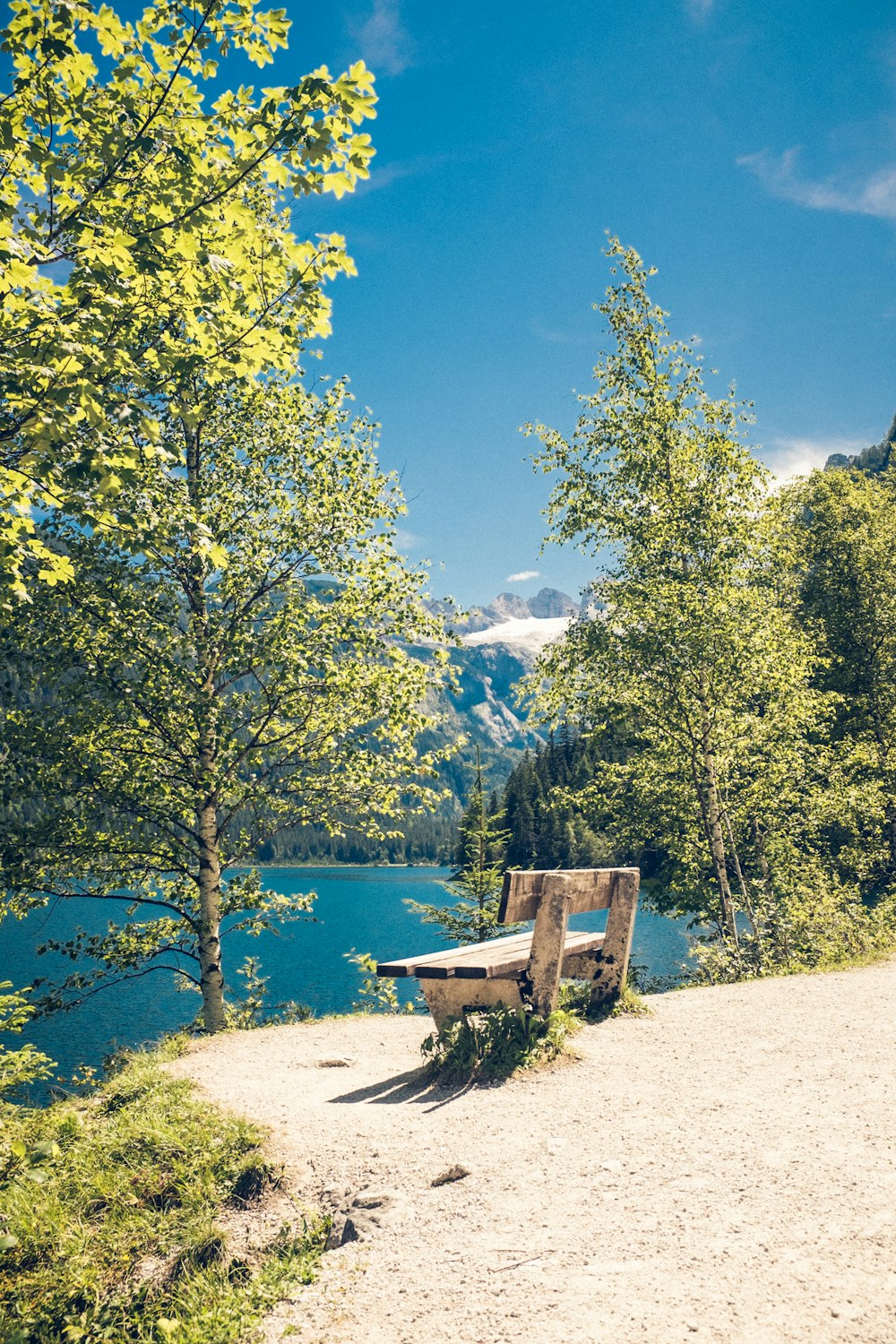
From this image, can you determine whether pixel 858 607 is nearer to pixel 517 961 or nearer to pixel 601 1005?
pixel 601 1005

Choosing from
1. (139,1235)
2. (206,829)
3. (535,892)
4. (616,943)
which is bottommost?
(139,1235)

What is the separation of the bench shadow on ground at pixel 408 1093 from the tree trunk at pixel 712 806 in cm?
889

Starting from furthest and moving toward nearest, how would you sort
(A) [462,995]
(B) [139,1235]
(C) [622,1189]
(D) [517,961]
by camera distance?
(A) [462,995], (D) [517,961], (B) [139,1235], (C) [622,1189]

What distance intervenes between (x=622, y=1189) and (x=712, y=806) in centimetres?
1084

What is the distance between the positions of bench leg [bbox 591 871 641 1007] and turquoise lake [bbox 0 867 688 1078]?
4427mm

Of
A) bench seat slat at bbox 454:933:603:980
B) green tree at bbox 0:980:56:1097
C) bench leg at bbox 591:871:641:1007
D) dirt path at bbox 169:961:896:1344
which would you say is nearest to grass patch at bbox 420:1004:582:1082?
dirt path at bbox 169:961:896:1344

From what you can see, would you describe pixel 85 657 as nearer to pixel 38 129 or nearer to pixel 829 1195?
pixel 38 129

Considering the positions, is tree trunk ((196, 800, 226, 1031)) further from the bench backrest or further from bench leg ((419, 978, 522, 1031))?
the bench backrest

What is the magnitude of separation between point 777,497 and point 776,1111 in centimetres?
Result: 1299

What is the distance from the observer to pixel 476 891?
22.2m

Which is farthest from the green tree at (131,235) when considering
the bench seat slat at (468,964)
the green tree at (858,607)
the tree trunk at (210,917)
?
the green tree at (858,607)

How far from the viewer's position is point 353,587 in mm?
11812

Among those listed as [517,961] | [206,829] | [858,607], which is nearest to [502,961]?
[517,961]

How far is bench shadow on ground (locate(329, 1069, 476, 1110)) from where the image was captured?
663 cm
